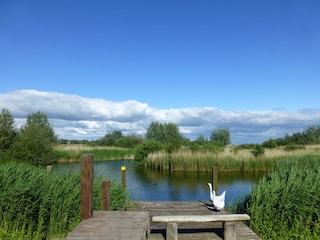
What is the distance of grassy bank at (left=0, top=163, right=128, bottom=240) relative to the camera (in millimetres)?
6078

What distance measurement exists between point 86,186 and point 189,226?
257 cm

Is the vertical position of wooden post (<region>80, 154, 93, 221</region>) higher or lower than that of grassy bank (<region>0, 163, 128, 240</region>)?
higher

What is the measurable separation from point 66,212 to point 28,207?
0.73 metres

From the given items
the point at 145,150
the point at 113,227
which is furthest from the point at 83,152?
the point at 113,227

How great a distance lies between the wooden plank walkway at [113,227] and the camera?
3.65 m

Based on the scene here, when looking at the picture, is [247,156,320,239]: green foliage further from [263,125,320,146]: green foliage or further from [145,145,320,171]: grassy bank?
[263,125,320,146]: green foliage

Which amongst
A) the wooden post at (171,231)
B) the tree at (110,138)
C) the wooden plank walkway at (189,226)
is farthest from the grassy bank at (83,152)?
the wooden post at (171,231)

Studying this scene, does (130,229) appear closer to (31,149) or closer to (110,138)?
(31,149)

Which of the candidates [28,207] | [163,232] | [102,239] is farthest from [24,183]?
[102,239]

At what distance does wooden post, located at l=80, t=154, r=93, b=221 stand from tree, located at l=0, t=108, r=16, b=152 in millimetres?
18565

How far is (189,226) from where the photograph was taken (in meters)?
6.31

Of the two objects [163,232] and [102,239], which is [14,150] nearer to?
[163,232]

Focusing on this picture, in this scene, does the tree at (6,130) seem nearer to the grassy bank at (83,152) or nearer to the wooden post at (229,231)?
the grassy bank at (83,152)

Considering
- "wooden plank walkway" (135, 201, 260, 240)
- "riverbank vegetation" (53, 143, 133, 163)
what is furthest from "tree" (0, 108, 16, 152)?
"wooden plank walkway" (135, 201, 260, 240)
